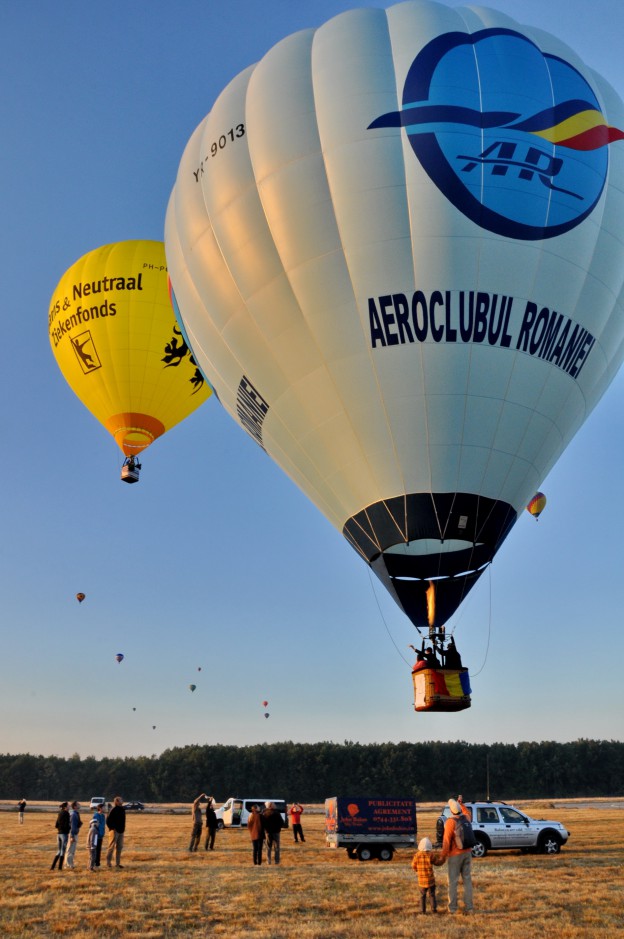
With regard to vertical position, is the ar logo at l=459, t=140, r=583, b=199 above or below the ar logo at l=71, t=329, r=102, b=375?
below

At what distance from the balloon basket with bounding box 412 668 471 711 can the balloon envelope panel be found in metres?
15.9

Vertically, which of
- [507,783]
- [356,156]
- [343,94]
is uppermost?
[343,94]

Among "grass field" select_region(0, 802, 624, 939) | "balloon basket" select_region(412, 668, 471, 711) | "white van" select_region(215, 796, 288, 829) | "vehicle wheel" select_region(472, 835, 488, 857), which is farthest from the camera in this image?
"white van" select_region(215, 796, 288, 829)

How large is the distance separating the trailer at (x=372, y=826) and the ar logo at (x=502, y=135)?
12.8 metres

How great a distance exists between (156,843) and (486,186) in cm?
2004

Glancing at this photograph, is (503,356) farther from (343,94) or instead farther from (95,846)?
(95,846)

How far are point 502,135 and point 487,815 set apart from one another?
48.1 feet

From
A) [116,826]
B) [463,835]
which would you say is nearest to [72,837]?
[116,826]

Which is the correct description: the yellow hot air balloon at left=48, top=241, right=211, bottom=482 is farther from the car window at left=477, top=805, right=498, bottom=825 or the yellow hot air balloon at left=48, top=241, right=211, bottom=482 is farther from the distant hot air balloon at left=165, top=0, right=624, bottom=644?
the car window at left=477, top=805, right=498, bottom=825

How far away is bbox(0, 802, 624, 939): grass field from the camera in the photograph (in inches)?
379

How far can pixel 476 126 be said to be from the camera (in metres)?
15.0

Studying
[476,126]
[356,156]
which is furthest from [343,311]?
[476,126]

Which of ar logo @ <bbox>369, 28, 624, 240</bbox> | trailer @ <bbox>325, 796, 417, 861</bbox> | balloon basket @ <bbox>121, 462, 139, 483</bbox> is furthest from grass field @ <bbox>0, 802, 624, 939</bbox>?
balloon basket @ <bbox>121, 462, 139, 483</bbox>

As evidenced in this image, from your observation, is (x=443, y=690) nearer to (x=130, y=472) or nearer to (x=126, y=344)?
(x=130, y=472)
